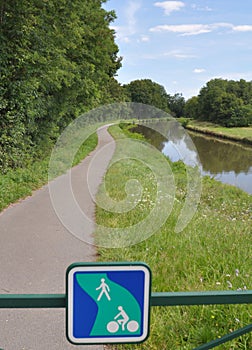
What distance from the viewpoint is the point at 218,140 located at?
112 ft

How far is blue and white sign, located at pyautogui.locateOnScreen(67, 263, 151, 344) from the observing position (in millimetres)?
1131

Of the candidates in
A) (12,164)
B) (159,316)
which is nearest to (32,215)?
(12,164)

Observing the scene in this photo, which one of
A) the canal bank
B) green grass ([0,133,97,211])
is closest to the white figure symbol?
green grass ([0,133,97,211])

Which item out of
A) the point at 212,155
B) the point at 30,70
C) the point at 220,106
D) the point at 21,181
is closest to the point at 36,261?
the point at 21,181

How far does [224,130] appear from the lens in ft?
117

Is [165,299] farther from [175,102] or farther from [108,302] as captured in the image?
[175,102]

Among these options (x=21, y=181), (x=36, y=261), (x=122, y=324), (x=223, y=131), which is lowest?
(x=36, y=261)

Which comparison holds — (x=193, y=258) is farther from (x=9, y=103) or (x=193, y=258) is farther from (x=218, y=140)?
(x=218, y=140)

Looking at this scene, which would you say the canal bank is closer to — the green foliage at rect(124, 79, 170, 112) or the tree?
the tree

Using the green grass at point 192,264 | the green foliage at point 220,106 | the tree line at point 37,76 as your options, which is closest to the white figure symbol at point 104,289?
the green grass at point 192,264

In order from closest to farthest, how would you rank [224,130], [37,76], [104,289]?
[104,289] < [37,76] < [224,130]

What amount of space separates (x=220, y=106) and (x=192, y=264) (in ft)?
104

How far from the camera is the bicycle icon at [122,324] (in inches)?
47.0

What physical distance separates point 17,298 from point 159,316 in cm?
192
